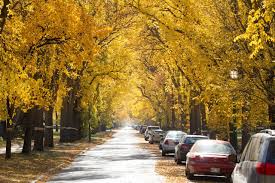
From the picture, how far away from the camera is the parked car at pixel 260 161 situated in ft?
33.6

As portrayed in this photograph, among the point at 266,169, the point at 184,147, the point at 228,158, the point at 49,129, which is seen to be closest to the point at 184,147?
the point at 184,147

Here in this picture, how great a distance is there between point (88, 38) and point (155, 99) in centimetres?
6199

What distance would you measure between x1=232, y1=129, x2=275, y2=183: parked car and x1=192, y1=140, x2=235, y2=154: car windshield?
366 inches

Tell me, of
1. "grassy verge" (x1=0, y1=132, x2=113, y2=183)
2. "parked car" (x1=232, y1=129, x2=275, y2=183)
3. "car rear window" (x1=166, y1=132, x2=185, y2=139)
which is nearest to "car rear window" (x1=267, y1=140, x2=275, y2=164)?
"parked car" (x1=232, y1=129, x2=275, y2=183)

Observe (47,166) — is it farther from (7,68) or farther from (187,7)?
(187,7)

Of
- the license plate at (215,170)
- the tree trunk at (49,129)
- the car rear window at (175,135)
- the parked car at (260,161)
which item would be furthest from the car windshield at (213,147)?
the tree trunk at (49,129)

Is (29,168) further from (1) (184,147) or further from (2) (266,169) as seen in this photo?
(2) (266,169)

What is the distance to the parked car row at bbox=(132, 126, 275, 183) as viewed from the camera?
1042 centimetres

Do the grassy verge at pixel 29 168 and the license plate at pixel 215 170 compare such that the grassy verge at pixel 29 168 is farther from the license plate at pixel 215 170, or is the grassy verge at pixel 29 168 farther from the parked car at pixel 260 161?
the parked car at pixel 260 161

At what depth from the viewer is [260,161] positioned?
10492mm

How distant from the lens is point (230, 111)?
→ 84.2ft

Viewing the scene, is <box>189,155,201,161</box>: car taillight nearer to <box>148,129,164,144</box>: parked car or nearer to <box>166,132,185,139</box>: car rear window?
<box>166,132,185,139</box>: car rear window

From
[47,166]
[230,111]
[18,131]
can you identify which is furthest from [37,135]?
[18,131]

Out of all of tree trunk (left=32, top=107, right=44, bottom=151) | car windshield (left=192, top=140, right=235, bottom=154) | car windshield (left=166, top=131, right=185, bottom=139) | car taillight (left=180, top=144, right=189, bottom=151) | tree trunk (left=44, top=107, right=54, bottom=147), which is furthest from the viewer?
tree trunk (left=44, top=107, right=54, bottom=147)
